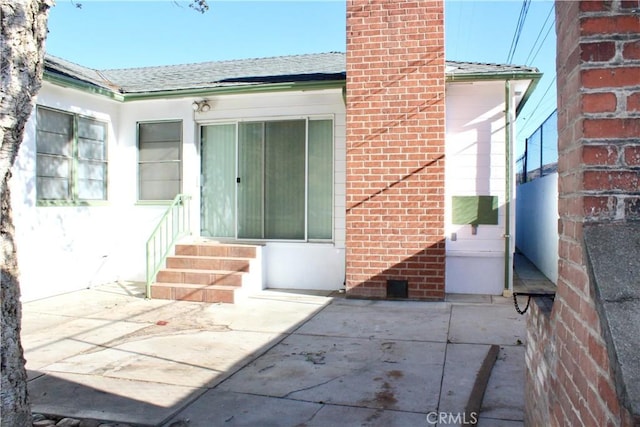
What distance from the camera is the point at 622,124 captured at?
5.46 feet

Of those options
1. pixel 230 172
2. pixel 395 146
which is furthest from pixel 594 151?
pixel 230 172

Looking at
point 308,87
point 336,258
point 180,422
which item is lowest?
point 180,422

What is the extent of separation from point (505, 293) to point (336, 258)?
2.61m

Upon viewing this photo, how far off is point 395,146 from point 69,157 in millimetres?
5180

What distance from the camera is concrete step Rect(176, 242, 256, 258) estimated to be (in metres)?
7.83

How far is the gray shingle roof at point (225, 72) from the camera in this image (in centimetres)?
791

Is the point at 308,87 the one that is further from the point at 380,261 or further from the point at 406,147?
the point at 380,261

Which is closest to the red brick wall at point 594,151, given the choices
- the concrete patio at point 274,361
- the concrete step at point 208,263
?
the concrete patio at point 274,361

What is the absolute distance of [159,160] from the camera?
8.88 metres

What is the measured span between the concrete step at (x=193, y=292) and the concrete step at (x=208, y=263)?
1.14ft

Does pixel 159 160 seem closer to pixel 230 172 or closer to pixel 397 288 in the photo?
pixel 230 172

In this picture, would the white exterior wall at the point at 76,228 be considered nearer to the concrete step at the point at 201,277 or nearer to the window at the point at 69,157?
the window at the point at 69,157

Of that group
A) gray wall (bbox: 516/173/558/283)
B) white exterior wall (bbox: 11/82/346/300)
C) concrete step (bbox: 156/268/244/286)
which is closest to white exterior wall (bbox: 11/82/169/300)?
white exterior wall (bbox: 11/82/346/300)

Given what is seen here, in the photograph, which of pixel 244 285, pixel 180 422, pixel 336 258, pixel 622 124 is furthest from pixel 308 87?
pixel 622 124
